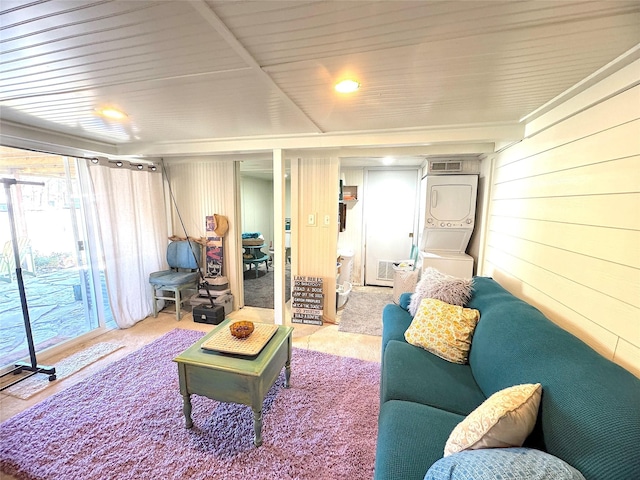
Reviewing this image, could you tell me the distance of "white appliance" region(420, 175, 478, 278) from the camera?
128 inches

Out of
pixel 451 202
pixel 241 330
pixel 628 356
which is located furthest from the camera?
pixel 451 202

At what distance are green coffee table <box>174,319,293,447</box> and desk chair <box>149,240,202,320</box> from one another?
6.35 ft

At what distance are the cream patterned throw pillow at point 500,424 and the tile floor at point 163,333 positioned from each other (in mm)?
1666

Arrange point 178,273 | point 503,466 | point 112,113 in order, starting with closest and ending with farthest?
point 503,466
point 112,113
point 178,273

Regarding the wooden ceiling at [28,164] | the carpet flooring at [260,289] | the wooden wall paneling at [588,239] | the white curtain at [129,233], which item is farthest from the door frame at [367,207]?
the wooden ceiling at [28,164]

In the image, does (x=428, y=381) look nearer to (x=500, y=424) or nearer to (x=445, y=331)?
(x=445, y=331)

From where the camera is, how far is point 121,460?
1.57 meters

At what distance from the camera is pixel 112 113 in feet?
6.99

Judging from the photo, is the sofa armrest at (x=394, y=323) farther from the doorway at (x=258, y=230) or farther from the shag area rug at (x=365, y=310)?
the doorway at (x=258, y=230)

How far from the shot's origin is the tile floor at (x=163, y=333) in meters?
2.21

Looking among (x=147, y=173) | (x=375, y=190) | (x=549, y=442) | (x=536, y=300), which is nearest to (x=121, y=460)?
(x=549, y=442)

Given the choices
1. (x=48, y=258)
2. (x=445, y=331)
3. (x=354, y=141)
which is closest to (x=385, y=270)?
(x=354, y=141)

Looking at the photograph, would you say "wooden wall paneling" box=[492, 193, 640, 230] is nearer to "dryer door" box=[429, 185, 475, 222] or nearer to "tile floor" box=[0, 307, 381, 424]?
"dryer door" box=[429, 185, 475, 222]

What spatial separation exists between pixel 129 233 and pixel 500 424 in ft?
13.0
